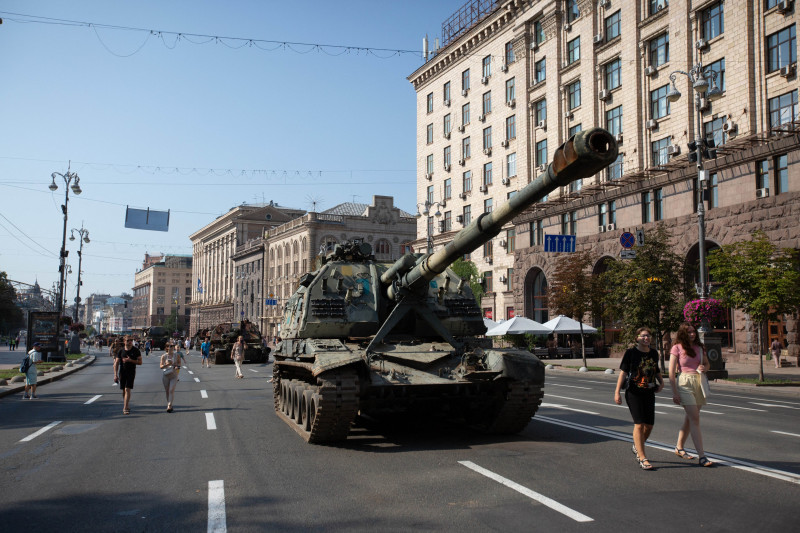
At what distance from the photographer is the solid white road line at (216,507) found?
556 cm

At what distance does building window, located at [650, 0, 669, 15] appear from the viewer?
31.0m

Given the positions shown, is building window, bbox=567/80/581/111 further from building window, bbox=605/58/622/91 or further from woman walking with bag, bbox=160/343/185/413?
woman walking with bag, bbox=160/343/185/413

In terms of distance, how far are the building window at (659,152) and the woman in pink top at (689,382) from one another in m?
25.0

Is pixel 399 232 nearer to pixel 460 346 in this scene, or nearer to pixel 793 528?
pixel 460 346

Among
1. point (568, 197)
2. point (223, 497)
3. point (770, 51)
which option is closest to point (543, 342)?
point (568, 197)

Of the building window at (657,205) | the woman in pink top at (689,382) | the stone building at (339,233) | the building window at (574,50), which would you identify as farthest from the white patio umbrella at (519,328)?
the stone building at (339,233)

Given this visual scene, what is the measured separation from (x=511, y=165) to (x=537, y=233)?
215 inches

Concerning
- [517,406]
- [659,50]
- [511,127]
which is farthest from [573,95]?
[517,406]

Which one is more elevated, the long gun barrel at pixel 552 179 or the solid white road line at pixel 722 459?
the long gun barrel at pixel 552 179

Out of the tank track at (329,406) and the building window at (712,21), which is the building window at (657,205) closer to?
the building window at (712,21)

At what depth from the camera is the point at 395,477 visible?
7.30 metres

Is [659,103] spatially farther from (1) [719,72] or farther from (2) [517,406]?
(2) [517,406]

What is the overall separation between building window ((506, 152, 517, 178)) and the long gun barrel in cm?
3453

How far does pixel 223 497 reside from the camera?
21.5 feet
